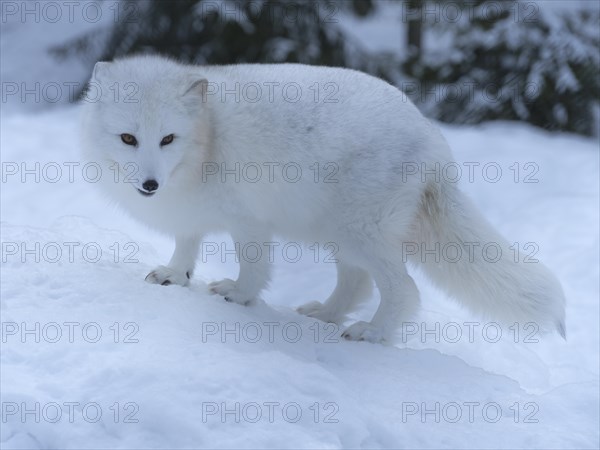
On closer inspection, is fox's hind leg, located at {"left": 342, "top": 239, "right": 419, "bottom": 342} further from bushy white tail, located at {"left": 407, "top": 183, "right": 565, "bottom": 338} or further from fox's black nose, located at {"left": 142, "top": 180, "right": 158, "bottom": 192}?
fox's black nose, located at {"left": 142, "top": 180, "right": 158, "bottom": 192}

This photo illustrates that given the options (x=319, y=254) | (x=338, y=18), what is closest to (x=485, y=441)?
(x=319, y=254)

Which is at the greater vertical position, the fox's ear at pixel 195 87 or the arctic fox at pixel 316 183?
the fox's ear at pixel 195 87

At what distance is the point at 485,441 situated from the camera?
8.34 feet

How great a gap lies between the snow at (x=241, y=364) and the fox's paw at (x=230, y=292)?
45mm

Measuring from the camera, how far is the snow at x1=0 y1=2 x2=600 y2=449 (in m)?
2.27

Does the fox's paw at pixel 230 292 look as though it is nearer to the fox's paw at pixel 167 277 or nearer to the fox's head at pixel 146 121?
the fox's paw at pixel 167 277

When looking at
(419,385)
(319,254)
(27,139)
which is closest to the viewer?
(419,385)

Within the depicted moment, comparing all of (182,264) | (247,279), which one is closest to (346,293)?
(247,279)

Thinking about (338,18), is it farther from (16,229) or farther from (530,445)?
(530,445)

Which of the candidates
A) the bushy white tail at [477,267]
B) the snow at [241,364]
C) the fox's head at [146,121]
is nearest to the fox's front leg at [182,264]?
the snow at [241,364]

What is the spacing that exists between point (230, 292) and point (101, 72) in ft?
3.27

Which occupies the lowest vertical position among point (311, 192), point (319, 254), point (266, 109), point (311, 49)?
point (319, 254)

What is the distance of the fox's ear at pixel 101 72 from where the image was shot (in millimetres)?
3170

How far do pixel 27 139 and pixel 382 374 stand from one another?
3.99m
